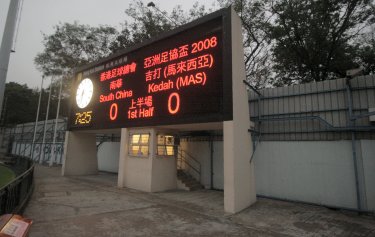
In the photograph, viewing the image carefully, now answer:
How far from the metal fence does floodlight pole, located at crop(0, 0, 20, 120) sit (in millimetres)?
10636

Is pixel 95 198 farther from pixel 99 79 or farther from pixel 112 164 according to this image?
pixel 112 164

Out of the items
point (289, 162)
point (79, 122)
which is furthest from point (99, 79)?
point (289, 162)

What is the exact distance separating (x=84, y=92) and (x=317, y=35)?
61.0 ft

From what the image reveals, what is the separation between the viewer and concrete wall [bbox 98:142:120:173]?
22.2 metres

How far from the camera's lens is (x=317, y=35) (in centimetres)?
2064

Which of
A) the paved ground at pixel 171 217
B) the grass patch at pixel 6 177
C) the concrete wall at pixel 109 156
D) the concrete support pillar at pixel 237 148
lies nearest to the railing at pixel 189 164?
the paved ground at pixel 171 217

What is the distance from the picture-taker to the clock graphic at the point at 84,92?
57.2 ft

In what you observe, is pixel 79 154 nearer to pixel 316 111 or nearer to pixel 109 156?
pixel 109 156

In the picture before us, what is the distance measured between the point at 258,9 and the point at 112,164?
18.6 meters

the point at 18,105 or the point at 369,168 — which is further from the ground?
the point at 18,105

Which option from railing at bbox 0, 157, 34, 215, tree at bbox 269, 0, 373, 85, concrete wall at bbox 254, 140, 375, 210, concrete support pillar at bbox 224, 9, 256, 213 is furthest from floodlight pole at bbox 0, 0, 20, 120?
tree at bbox 269, 0, 373, 85

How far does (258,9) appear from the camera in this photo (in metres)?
22.2

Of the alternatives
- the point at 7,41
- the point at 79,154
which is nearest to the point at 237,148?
the point at 7,41

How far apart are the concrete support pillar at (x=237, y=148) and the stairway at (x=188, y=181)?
4123 millimetres
